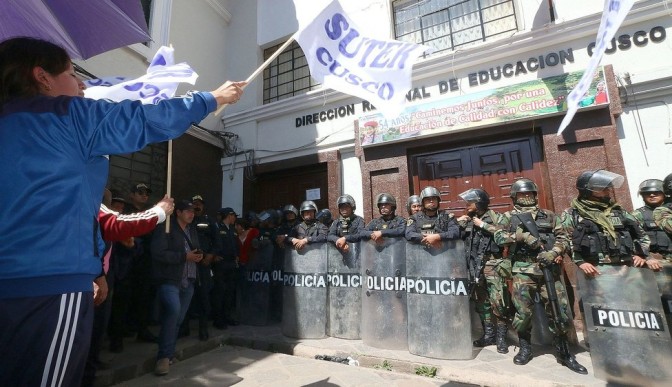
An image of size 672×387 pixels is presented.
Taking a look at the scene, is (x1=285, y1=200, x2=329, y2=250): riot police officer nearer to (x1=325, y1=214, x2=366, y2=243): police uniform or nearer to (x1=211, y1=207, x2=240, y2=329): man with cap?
(x1=325, y1=214, x2=366, y2=243): police uniform

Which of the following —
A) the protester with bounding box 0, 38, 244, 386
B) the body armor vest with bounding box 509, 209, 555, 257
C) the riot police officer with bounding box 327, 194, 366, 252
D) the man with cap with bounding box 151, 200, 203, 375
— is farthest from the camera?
the riot police officer with bounding box 327, 194, 366, 252

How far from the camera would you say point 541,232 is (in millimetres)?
4691

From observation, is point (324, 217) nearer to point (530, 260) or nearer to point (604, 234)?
point (530, 260)

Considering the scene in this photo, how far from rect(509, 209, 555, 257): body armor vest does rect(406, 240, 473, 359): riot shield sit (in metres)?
0.87

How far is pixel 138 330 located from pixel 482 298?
514cm

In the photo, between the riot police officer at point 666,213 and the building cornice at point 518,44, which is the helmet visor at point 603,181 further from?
the building cornice at point 518,44

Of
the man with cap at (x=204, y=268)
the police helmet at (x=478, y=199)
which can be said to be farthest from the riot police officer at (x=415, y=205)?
the man with cap at (x=204, y=268)

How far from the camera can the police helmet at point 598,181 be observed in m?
4.04

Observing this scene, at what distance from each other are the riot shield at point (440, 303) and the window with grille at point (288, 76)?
6.16 m

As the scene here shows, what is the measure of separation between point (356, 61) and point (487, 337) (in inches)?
164

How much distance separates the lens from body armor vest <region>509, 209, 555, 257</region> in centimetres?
446

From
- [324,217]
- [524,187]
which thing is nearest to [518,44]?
[524,187]

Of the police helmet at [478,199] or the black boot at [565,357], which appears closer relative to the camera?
the black boot at [565,357]

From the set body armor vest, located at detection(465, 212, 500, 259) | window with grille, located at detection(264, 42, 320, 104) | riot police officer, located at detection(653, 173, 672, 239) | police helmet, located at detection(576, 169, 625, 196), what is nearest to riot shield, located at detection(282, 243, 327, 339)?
body armor vest, located at detection(465, 212, 500, 259)
